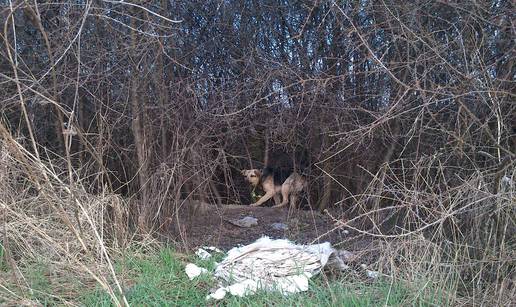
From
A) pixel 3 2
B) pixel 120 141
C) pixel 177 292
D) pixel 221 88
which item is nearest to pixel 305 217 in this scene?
pixel 221 88

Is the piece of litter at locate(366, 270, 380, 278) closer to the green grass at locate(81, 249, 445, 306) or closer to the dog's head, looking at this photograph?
the green grass at locate(81, 249, 445, 306)

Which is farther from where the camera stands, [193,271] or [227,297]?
[193,271]

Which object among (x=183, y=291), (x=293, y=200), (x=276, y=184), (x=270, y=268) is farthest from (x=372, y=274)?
(x=276, y=184)

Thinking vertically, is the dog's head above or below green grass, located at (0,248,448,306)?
above

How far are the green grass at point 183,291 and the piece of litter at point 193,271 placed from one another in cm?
5

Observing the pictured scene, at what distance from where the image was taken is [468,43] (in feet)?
13.8

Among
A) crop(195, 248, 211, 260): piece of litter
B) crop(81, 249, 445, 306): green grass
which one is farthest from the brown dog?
crop(81, 249, 445, 306): green grass

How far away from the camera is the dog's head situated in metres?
7.17

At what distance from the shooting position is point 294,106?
235 inches

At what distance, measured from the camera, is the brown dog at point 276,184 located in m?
7.11

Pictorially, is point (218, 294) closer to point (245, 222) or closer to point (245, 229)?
point (245, 229)

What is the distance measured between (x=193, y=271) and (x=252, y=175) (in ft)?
10.7

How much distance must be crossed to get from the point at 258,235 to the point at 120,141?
196 centimetres

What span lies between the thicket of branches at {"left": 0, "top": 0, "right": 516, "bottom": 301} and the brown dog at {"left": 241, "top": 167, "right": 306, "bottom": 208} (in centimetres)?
24
